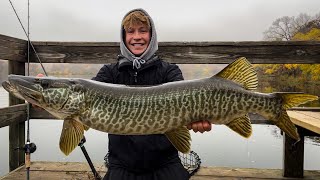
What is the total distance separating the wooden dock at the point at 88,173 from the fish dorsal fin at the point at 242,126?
1.60 meters

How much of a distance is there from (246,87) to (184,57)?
1474 millimetres

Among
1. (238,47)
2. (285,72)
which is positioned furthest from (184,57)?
(285,72)

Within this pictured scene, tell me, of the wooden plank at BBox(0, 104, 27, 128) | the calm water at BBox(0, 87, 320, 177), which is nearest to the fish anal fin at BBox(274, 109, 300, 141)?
the wooden plank at BBox(0, 104, 27, 128)

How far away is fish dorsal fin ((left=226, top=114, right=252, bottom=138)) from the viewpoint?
2367mm

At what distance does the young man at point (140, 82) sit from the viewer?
2.58 m

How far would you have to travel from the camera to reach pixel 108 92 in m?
2.27

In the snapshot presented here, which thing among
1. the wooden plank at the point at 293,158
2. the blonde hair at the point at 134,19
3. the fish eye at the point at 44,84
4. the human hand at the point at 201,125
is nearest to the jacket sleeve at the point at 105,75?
the blonde hair at the point at 134,19

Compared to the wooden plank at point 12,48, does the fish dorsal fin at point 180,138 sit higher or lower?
lower

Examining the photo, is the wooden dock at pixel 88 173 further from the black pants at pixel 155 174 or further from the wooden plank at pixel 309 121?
the black pants at pixel 155 174

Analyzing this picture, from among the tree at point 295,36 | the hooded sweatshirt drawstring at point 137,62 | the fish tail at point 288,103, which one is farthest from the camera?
the tree at point 295,36

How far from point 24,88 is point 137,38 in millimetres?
1034

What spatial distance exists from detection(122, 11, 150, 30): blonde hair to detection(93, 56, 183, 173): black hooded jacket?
33 centimetres

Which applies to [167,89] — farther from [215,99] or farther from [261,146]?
[261,146]

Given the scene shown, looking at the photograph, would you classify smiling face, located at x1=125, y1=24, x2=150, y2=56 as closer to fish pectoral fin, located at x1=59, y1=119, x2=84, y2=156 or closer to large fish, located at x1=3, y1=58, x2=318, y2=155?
large fish, located at x1=3, y1=58, x2=318, y2=155
